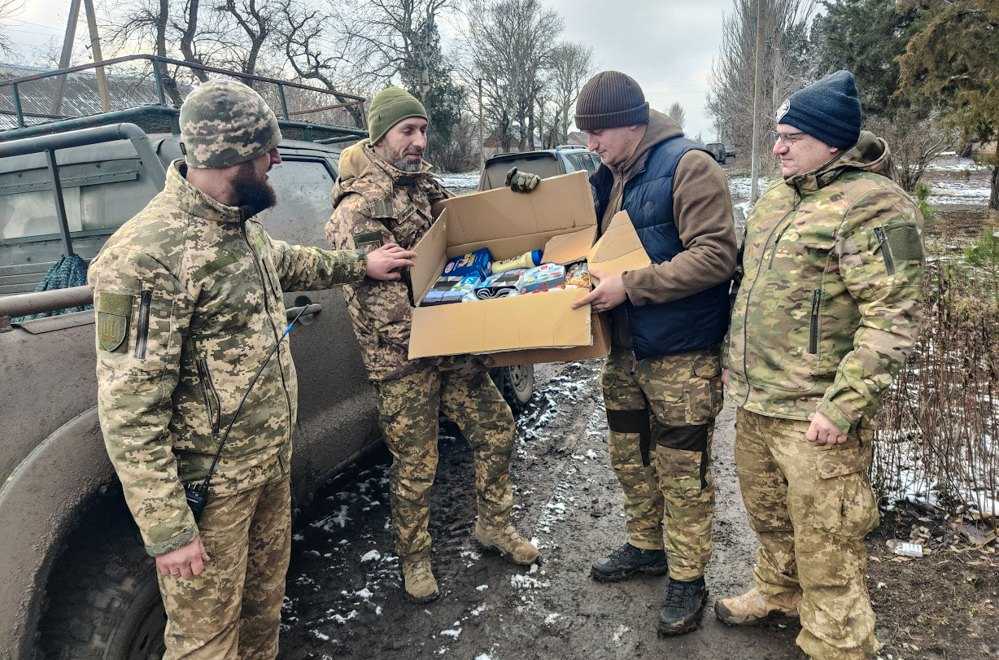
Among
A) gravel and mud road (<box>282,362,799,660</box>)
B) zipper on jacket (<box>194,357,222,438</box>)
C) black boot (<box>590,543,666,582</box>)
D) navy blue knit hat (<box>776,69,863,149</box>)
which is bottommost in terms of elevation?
gravel and mud road (<box>282,362,799,660</box>)

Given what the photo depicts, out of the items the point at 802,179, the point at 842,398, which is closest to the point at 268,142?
the point at 802,179

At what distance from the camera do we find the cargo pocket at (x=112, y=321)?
4.93ft

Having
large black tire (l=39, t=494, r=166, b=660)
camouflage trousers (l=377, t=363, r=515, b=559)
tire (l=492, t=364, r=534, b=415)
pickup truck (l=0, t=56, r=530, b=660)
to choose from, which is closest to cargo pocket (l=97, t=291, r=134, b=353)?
pickup truck (l=0, t=56, r=530, b=660)

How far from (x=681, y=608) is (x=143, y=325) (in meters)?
2.15

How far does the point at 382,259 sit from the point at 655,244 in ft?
3.42

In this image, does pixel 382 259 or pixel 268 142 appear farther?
pixel 382 259

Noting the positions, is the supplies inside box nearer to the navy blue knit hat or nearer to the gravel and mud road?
the navy blue knit hat

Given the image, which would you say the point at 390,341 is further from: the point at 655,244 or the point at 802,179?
the point at 802,179

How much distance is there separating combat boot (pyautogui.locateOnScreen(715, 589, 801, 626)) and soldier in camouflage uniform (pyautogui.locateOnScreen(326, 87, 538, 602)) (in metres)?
0.87

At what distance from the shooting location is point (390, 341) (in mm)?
2520

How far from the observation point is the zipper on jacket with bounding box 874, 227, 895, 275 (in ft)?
5.88

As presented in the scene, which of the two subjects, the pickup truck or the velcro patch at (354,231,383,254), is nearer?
the pickup truck

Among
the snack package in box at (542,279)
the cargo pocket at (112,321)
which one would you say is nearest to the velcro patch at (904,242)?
the snack package in box at (542,279)

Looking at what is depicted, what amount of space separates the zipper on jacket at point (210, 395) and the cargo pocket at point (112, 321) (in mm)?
198
